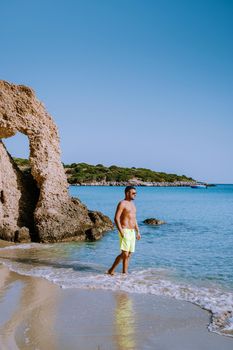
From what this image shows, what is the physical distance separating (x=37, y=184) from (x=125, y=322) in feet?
34.3

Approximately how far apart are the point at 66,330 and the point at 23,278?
3.52 metres

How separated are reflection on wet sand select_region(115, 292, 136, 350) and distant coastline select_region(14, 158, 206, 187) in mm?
97735

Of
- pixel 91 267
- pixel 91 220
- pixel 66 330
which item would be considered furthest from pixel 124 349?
pixel 91 220

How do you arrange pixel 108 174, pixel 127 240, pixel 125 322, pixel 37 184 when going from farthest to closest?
pixel 108 174, pixel 37 184, pixel 127 240, pixel 125 322

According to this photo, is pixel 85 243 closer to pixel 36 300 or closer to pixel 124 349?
pixel 36 300

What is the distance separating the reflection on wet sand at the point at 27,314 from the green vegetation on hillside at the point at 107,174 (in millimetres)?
98105

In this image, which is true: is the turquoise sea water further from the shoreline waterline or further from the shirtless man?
the shirtless man

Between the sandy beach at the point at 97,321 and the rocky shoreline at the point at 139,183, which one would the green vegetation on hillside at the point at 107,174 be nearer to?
the rocky shoreline at the point at 139,183

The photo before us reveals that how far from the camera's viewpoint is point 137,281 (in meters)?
8.90

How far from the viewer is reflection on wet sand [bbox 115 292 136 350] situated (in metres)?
5.27

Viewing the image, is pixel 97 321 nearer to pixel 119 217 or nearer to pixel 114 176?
pixel 119 217

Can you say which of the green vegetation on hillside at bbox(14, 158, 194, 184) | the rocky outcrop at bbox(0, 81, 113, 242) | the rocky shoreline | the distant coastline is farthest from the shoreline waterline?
the rocky shoreline

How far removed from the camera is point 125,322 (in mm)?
6090

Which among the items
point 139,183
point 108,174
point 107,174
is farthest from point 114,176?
point 139,183
